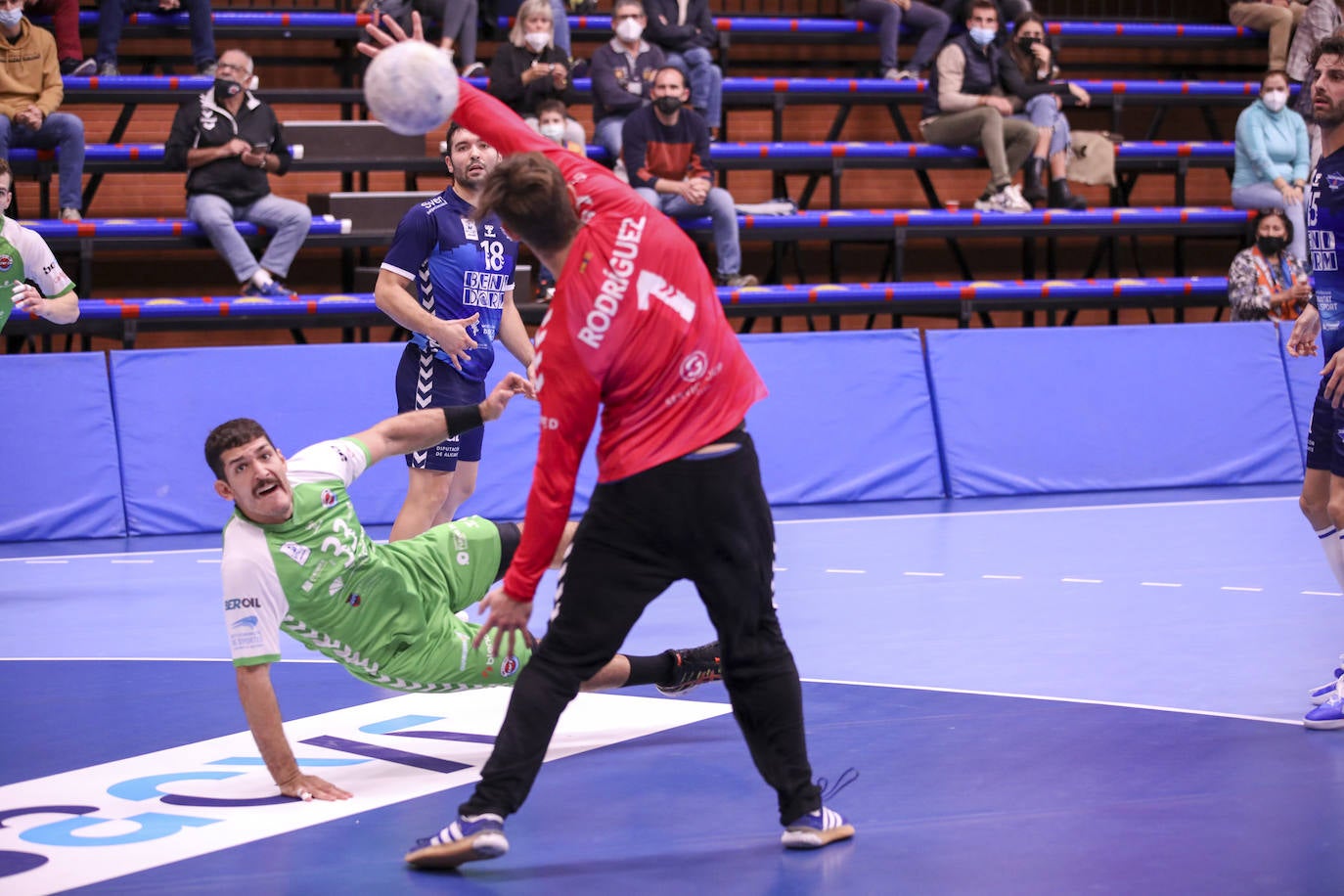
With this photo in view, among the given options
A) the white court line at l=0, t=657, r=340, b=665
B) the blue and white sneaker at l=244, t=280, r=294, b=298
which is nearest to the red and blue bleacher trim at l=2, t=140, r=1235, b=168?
the blue and white sneaker at l=244, t=280, r=294, b=298

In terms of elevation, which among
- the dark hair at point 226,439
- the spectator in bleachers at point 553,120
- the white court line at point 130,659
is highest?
the spectator in bleachers at point 553,120

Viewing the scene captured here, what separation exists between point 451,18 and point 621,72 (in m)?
1.64

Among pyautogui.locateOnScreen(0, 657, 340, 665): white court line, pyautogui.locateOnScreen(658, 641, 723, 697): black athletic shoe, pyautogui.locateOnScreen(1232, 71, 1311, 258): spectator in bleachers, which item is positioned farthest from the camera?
pyautogui.locateOnScreen(1232, 71, 1311, 258): spectator in bleachers

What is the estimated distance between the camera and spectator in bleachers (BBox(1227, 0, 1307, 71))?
1638 cm

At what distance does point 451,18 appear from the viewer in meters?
13.9

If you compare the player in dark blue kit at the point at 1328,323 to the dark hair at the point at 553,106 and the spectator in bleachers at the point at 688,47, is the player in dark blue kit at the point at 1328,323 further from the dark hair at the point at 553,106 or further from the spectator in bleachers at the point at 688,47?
the spectator in bleachers at the point at 688,47

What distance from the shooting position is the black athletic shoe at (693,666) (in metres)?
5.25

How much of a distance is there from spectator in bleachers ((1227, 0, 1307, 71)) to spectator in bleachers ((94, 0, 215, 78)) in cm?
1074

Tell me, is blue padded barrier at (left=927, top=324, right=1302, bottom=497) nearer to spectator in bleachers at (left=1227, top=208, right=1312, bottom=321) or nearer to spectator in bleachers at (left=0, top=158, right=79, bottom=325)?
spectator in bleachers at (left=1227, top=208, right=1312, bottom=321)

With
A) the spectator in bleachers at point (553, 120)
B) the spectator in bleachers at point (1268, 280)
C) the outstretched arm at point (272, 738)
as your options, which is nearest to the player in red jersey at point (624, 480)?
the outstretched arm at point (272, 738)

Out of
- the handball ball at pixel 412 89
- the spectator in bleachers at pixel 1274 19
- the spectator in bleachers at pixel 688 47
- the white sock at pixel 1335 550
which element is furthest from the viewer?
the spectator in bleachers at pixel 1274 19

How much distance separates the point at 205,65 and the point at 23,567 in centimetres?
609

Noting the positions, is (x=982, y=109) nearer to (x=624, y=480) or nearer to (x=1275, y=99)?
(x=1275, y=99)

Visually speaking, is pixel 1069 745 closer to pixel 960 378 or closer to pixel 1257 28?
pixel 960 378
